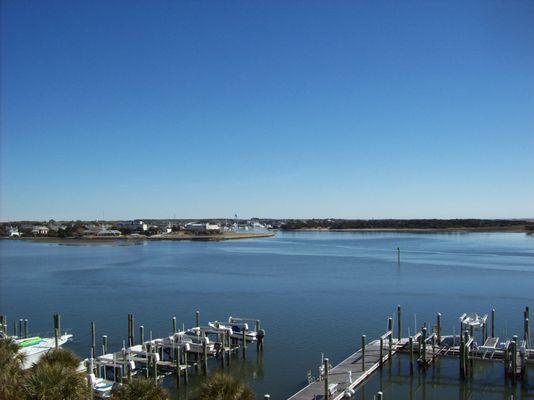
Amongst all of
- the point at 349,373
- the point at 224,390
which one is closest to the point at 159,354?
the point at 349,373

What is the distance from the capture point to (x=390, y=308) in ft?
135

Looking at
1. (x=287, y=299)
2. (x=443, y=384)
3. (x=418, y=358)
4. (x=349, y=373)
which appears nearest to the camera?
(x=349, y=373)

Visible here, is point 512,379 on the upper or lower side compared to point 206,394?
lower

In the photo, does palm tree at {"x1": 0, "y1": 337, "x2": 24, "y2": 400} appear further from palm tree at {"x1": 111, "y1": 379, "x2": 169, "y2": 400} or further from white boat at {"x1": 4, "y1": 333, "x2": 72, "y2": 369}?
white boat at {"x1": 4, "y1": 333, "x2": 72, "y2": 369}

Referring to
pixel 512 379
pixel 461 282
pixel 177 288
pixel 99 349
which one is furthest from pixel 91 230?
pixel 512 379

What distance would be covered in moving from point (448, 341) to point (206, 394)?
61.6ft

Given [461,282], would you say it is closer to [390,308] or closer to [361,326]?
[390,308]

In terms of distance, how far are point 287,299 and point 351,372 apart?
2318 cm

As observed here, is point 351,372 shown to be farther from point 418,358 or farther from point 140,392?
point 140,392

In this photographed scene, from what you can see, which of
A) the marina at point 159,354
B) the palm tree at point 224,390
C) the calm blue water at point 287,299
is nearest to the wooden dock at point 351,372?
the calm blue water at point 287,299

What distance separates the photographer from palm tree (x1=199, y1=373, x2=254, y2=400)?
1230 centimetres

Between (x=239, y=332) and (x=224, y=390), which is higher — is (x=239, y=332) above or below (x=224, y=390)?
below

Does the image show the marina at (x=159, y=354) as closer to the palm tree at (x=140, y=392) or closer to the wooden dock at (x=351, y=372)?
the wooden dock at (x=351, y=372)

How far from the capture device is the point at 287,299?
45875 mm
